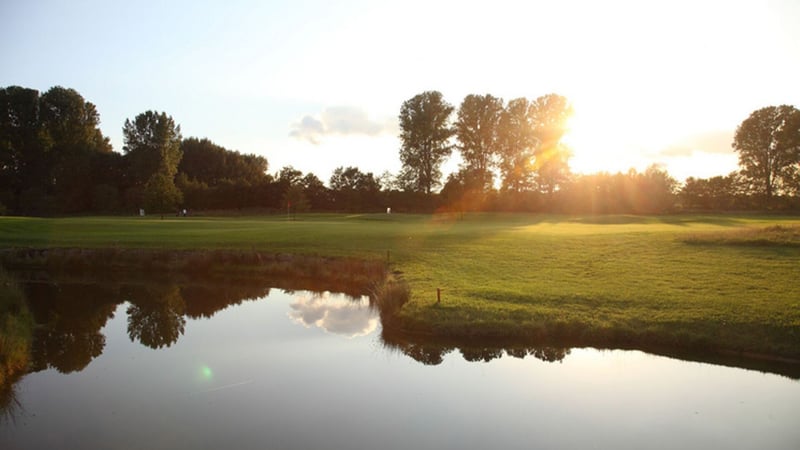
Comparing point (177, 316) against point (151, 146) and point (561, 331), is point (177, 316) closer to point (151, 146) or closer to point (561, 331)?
point (561, 331)

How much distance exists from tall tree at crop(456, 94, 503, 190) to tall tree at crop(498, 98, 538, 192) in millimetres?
1173

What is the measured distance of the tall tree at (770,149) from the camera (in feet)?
A: 209

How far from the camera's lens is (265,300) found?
20266mm

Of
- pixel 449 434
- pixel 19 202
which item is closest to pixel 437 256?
pixel 449 434

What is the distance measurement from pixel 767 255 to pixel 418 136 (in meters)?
57.3

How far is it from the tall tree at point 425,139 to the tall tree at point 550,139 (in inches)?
518

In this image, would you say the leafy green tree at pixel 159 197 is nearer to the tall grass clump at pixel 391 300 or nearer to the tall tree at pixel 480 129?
the tall tree at pixel 480 129

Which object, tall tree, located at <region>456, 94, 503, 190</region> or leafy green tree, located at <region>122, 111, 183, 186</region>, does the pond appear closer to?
tall tree, located at <region>456, 94, 503, 190</region>

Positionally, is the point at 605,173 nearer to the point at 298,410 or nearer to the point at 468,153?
the point at 468,153

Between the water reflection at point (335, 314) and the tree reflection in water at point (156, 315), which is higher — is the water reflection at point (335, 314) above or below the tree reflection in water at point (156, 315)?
above

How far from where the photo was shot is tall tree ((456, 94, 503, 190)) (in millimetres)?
72812

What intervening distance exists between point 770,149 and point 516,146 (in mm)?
33368

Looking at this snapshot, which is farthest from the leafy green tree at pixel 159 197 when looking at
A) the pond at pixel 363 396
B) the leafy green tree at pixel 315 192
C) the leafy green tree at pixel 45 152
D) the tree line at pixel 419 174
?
the pond at pixel 363 396

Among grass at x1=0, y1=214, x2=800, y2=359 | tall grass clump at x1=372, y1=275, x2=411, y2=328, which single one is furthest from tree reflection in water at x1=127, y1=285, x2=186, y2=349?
grass at x1=0, y1=214, x2=800, y2=359
